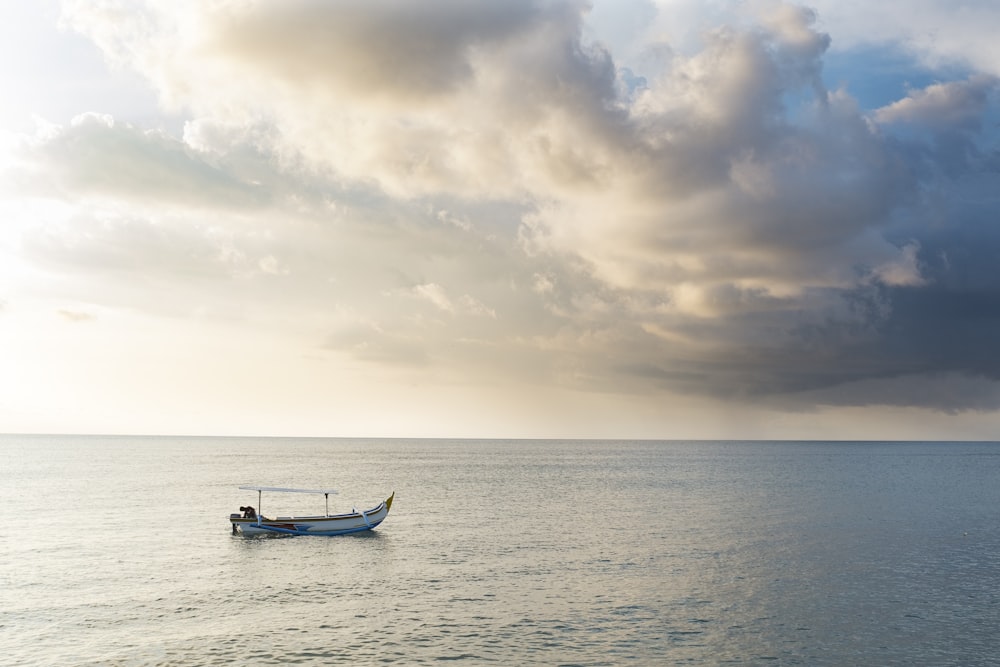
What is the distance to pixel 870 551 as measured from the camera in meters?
72.2

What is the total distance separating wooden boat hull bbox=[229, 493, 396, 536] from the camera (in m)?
81.4

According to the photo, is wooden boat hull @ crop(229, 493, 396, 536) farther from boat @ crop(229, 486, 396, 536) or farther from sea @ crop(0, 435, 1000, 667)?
sea @ crop(0, 435, 1000, 667)

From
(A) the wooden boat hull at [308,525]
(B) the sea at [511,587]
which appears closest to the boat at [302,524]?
(A) the wooden boat hull at [308,525]

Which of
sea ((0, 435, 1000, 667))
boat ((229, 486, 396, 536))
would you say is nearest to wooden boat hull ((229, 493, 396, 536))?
boat ((229, 486, 396, 536))

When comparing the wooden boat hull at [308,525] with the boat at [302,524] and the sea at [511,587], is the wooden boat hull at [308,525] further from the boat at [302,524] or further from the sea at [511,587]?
the sea at [511,587]

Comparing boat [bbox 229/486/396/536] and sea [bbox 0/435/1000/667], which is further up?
boat [bbox 229/486/396/536]

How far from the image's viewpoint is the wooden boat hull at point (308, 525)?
81.4m

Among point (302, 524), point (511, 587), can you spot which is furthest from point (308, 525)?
point (511, 587)

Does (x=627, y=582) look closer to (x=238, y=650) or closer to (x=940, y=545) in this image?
(x=238, y=650)

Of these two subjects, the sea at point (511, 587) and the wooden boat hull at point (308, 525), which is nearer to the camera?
the sea at point (511, 587)

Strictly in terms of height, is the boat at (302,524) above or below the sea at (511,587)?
above

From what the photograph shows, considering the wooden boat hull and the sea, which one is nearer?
the sea

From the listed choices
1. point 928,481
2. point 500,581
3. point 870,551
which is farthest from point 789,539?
point 928,481

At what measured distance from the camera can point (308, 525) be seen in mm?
82312
